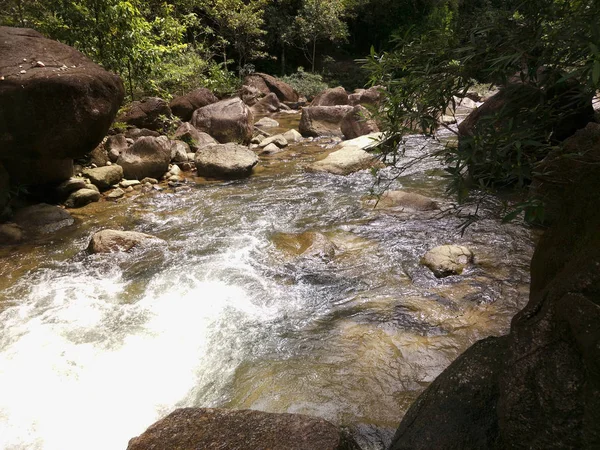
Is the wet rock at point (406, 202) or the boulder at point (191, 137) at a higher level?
the wet rock at point (406, 202)

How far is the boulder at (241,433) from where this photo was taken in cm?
221

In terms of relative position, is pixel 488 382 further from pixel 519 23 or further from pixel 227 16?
pixel 227 16

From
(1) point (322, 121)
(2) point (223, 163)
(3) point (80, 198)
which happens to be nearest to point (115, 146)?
(3) point (80, 198)

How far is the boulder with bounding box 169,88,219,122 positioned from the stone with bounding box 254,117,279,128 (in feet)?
7.93

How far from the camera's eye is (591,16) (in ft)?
4.67

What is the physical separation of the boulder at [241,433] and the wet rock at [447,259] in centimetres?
307

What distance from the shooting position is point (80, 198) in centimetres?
737

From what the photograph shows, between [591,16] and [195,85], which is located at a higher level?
[591,16]

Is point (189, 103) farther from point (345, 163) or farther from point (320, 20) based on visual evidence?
point (320, 20)

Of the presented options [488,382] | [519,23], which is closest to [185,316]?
[488,382]

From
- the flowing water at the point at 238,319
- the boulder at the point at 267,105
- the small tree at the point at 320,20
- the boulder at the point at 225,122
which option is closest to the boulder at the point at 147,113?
the boulder at the point at 225,122

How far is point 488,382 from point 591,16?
173 cm

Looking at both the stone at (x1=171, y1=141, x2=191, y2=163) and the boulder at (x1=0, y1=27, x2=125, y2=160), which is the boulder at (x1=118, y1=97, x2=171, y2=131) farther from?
the boulder at (x1=0, y1=27, x2=125, y2=160)

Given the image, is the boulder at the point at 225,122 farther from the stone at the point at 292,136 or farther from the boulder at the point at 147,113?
the stone at the point at 292,136
